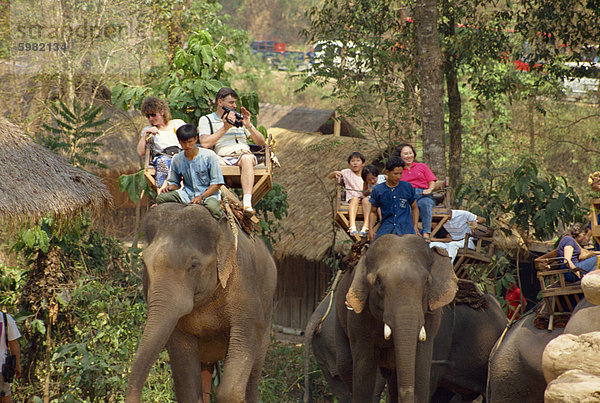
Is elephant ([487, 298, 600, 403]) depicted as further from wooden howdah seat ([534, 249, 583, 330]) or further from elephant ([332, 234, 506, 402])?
elephant ([332, 234, 506, 402])

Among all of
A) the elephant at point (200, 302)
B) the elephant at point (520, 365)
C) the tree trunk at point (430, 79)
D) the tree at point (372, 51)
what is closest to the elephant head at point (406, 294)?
the elephant at point (520, 365)

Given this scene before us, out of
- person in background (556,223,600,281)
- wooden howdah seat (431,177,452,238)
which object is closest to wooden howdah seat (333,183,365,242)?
wooden howdah seat (431,177,452,238)

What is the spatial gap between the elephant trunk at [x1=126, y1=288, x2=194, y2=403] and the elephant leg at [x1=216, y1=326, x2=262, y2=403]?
0.72 m

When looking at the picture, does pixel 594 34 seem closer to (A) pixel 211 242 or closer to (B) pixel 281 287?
(B) pixel 281 287

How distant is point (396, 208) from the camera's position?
7.38m

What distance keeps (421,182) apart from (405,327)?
2.46 m

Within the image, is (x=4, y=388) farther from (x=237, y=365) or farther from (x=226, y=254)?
(x=226, y=254)

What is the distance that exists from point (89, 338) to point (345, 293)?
10.1 feet

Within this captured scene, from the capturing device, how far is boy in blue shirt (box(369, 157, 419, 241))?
24.1 ft

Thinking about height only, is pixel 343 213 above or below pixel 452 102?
below

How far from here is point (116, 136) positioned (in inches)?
Answer: 689

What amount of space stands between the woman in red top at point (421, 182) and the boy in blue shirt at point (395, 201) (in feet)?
1.44

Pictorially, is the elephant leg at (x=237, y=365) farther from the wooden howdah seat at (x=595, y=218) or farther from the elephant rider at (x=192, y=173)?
the wooden howdah seat at (x=595, y=218)

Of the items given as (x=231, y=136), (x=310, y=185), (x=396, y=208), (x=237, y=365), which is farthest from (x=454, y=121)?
(x=237, y=365)
